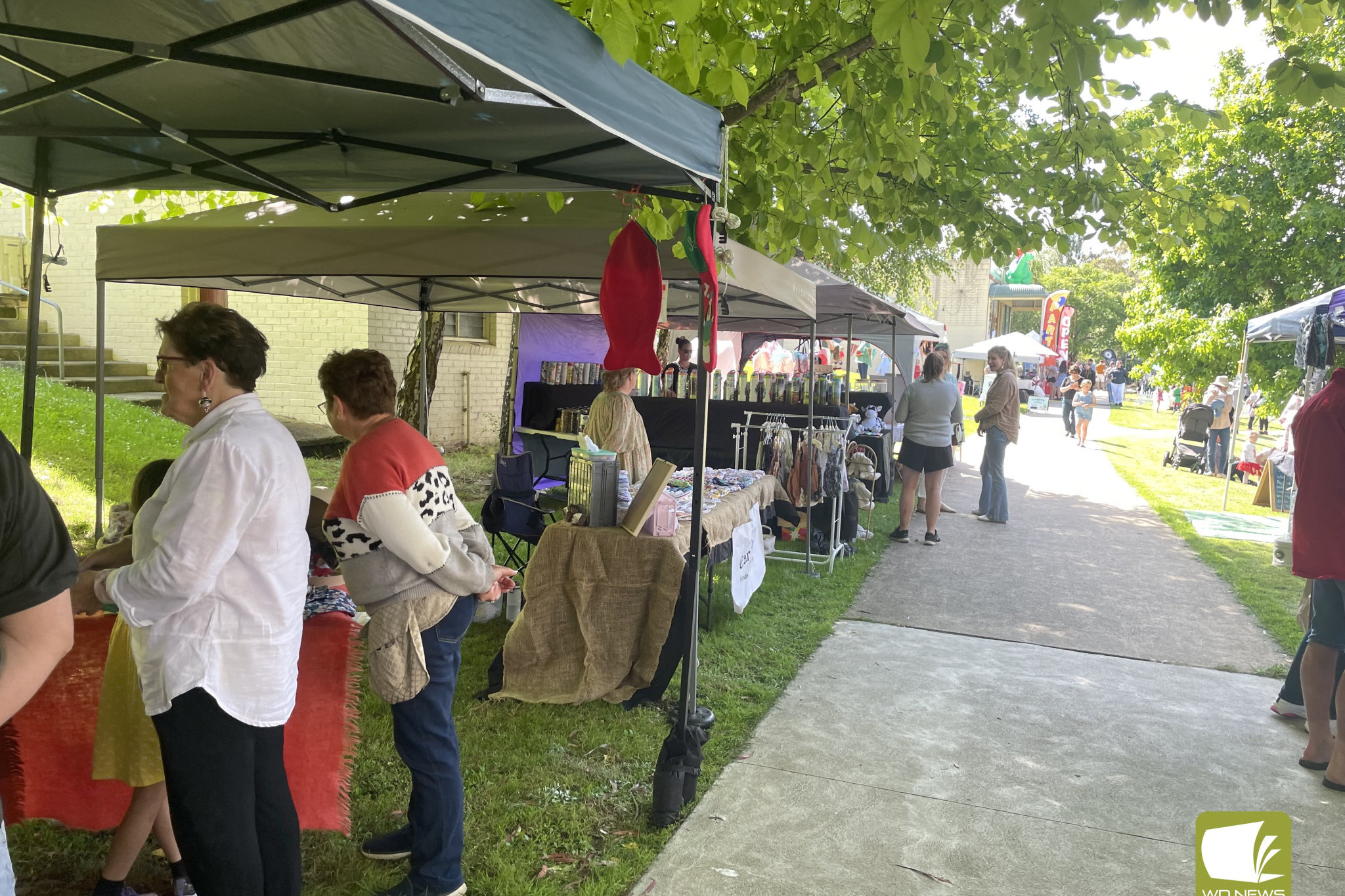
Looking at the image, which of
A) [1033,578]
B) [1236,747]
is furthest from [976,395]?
[1236,747]

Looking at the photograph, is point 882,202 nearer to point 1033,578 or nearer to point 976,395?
point 1033,578

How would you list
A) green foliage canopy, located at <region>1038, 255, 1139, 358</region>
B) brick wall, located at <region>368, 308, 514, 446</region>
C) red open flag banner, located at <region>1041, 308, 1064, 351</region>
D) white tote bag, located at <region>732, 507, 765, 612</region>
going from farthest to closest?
green foliage canopy, located at <region>1038, 255, 1139, 358</region>
red open flag banner, located at <region>1041, 308, 1064, 351</region>
brick wall, located at <region>368, 308, 514, 446</region>
white tote bag, located at <region>732, 507, 765, 612</region>

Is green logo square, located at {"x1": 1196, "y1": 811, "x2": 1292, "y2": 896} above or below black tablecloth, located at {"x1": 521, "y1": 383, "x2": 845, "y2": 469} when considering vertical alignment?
below

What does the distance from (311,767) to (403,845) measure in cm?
43

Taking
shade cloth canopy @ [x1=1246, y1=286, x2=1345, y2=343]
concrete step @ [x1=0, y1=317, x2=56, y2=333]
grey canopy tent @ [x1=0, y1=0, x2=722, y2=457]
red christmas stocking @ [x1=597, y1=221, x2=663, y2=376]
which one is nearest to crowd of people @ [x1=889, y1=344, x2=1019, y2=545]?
shade cloth canopy @ [x1=1246, y1=286, x2=1345, y2=343]

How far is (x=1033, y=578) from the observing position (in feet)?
26.3

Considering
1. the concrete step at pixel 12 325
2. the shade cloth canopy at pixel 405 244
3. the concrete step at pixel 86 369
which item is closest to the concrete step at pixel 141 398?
the concrete step at pixel 86 369

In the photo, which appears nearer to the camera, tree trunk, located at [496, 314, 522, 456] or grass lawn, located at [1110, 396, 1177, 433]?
tree trunk, located at [496, 314, 522, 456]

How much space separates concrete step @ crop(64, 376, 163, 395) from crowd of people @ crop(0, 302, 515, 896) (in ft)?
36.2

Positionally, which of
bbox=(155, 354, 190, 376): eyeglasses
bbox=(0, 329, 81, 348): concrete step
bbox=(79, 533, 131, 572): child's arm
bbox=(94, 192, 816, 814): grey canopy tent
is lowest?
bbox=(79, 533, 131, 572): child's arm

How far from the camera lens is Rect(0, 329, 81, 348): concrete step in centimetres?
1269

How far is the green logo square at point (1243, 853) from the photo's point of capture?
3268mm

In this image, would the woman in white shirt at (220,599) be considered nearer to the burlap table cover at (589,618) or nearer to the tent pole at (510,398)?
the burlap table cover at (589,618)

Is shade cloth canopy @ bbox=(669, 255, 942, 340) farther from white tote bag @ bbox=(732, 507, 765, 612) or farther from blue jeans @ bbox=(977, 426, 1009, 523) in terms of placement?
blue jeans @ bbox=(977, 426, 1009, 523)
